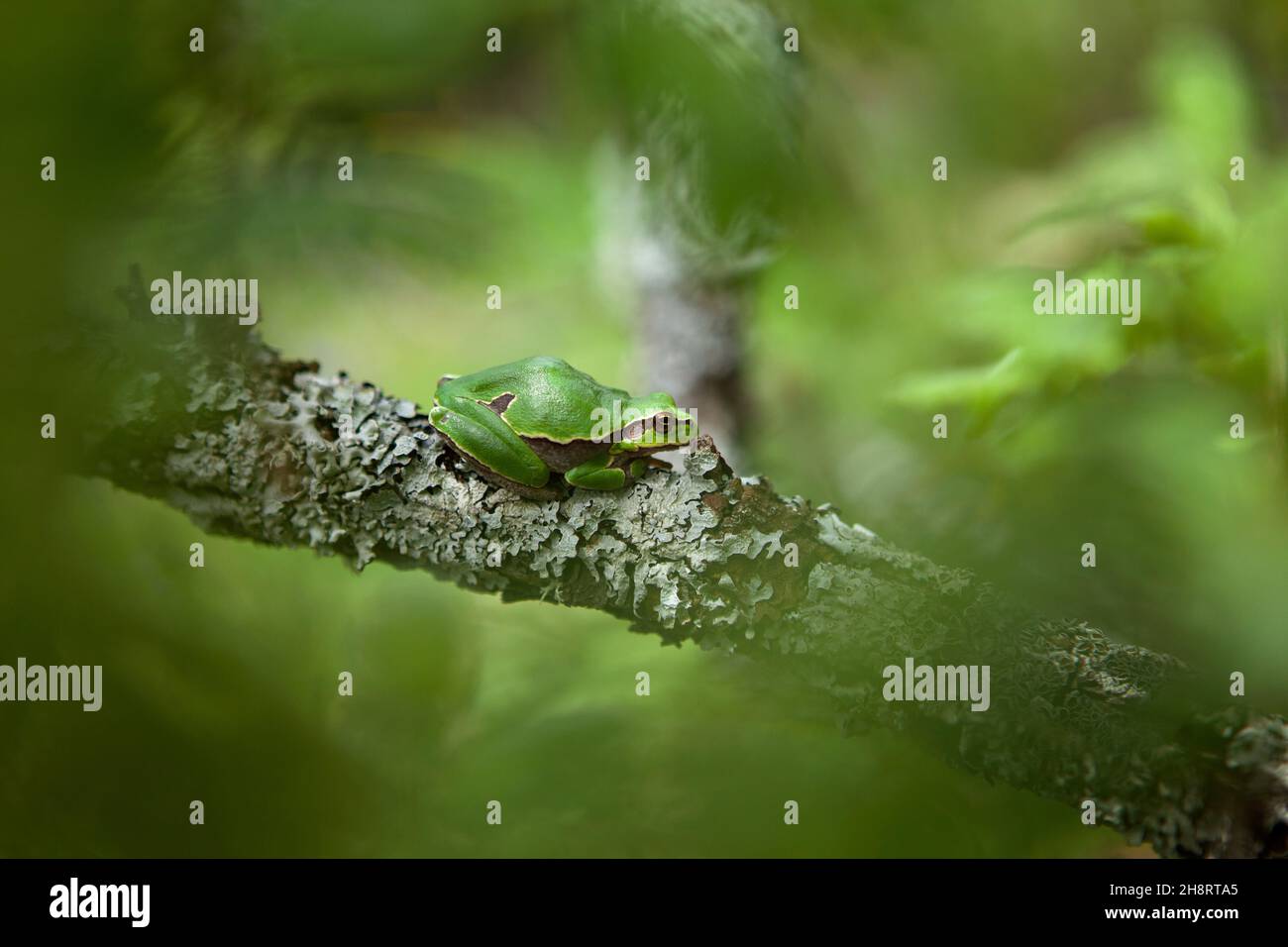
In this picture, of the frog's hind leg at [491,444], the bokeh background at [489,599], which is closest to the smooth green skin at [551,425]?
the frog's hind leg at [491,444]

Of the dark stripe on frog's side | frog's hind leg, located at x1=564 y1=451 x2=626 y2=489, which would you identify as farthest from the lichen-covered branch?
the dark stripe on frog's side

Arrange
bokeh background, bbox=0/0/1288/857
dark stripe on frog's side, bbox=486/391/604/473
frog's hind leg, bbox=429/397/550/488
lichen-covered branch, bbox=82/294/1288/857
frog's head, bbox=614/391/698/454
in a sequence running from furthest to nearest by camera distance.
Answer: frog's head, bbox=614/391/698/454 → dark stripe on frog's side, bbox=486/391/604/473 → frog's hind leg, bbox=429/397/550/488 → lichen-covered branch, bbox=82/294/1288/857 → bokeh background, bbox=0/0/1288/857

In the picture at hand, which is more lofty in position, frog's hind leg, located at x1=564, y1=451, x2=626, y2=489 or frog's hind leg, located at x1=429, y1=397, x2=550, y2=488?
frog's hind leg, located at x1=429, y1=397, x2=550, y2=488

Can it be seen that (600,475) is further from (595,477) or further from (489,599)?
(489,599)

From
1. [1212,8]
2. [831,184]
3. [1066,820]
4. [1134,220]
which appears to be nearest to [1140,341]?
[1134,220]

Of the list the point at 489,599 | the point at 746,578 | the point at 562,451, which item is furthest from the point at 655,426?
the point at 489,599

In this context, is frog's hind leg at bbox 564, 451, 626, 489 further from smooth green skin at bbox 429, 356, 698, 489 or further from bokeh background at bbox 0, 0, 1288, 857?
bokeh background at bbox 0, 0, 1288, 857

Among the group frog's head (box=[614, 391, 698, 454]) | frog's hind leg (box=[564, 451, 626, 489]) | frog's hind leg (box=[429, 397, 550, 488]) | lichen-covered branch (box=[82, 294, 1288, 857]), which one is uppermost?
frog's head (box=[614, 391, 698, 454])
